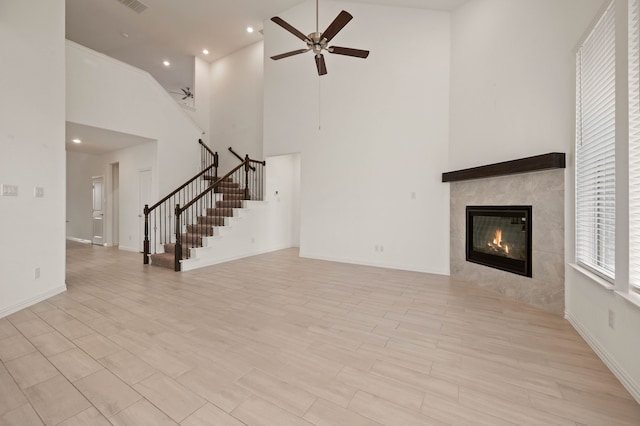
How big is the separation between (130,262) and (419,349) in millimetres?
5974

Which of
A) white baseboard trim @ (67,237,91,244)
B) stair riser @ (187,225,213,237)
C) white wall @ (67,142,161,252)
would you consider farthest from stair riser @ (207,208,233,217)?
white baseboard trim @ (67,237,91,244)

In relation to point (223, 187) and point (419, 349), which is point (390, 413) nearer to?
point (419, 349)

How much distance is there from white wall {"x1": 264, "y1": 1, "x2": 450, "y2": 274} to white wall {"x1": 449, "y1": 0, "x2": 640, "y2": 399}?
382 mm

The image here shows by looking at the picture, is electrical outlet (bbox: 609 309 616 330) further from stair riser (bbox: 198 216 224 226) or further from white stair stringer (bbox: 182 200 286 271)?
stair riser (bbox: 198 216 224 226)

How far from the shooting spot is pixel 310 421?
152 centimetres

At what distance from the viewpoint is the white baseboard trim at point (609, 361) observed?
70.2 inches

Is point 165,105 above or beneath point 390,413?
above

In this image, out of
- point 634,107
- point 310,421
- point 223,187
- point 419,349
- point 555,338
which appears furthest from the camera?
point 223,187

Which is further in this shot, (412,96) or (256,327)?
(412,96)

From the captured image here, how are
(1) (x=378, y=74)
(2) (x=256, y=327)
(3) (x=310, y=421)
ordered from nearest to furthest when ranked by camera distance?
(3) (x=310, y=421) < (2) (x=256, y=327) < (1) (x=378, y=74)

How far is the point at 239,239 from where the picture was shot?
20.4 ft

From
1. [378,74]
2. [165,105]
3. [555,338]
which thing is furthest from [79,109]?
[555,338]

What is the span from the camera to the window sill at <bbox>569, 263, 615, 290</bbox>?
7.05 ft

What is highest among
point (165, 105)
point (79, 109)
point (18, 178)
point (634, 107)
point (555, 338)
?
point (165, 105)
